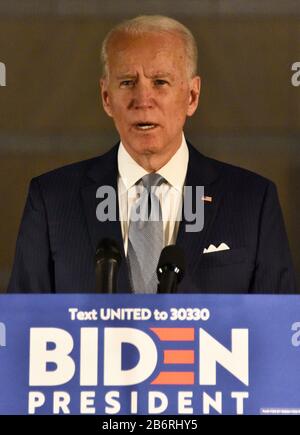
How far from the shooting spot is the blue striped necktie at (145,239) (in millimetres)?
6223

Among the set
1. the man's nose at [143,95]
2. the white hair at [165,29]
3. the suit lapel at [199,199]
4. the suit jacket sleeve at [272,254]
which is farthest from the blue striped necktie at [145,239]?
the white hair at [165,29]

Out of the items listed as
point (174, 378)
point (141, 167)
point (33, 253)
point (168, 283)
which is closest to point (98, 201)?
point (141, 167)

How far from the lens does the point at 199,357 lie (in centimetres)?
603

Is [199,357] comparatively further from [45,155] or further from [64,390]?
[45,155]

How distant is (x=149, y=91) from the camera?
6.27m

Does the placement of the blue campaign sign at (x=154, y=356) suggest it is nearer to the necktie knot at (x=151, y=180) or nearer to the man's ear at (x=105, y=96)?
the necktie knot at (x=151, y=180)

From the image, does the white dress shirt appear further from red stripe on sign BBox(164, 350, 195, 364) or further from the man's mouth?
red stripe on sign BBox(164, 350, 195, 364)

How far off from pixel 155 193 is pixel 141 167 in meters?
0.13

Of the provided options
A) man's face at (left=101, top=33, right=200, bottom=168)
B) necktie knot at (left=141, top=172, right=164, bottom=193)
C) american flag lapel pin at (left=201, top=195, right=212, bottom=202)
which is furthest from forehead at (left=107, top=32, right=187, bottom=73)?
american flag lapel pin at (left=201, top=195, right=212, bottom=202)

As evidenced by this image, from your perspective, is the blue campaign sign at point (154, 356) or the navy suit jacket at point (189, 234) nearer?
the blue campaign sign at point (154, 356)

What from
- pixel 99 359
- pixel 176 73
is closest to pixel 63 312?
pixel 99 359

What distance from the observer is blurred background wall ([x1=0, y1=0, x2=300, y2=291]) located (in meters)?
6.33

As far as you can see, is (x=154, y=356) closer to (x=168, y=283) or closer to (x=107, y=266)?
(x=168, y=283)

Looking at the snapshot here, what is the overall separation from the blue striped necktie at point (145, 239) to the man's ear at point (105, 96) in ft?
1.13
